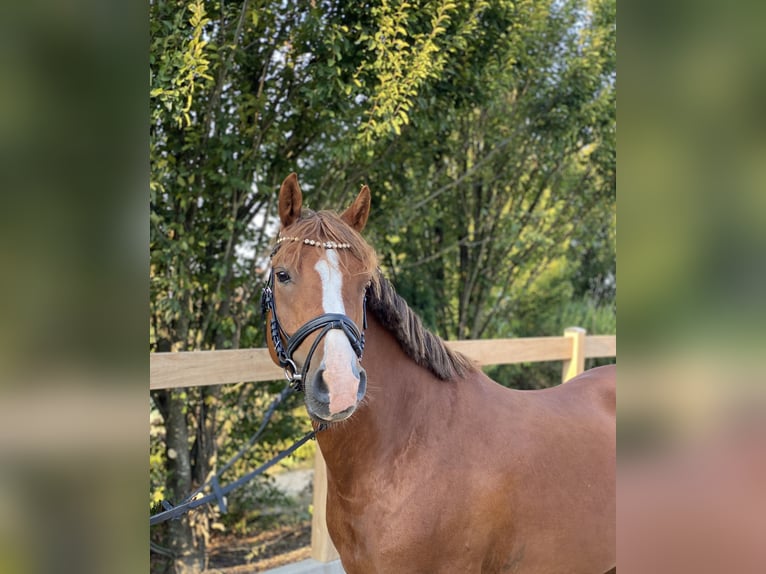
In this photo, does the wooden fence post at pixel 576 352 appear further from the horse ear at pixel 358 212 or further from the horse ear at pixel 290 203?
the horse ear at pixel 290 203

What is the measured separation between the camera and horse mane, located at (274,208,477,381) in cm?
160

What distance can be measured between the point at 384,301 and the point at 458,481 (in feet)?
2.02

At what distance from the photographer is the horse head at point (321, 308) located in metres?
1.40

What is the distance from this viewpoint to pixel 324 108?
302 cm

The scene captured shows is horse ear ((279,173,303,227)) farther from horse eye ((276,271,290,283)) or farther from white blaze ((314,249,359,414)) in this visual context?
white blaze ((314,249,359,414))

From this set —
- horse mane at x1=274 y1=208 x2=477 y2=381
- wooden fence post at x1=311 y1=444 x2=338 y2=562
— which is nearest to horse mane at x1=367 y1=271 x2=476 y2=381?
horse mane at x1=274 y1=208 x2=477 y2=381

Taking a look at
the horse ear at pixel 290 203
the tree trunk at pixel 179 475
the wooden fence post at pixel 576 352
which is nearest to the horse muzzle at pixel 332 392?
the horse ear at pixel 290 203

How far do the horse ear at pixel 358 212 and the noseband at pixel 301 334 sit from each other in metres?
0.28

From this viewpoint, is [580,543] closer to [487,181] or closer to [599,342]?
[599,342]
